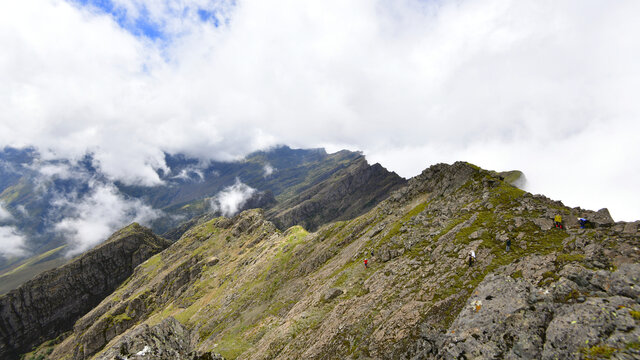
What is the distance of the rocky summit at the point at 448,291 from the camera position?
1991cm

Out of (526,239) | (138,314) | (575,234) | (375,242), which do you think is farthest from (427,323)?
(138,314)

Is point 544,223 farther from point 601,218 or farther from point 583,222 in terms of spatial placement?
point 601,218

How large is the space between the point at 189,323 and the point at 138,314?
93.8m

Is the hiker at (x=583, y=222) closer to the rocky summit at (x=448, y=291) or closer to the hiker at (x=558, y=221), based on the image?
the rocky summit at (x=448, y=291)

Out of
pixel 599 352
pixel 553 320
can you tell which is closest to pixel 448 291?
pixel 553 320

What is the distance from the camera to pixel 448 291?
110ft

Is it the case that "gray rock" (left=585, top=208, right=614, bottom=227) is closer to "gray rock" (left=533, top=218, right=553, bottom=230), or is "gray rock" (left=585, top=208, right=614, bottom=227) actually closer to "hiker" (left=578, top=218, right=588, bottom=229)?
"hiker" (left=578, top=218, right=588, bottom=229)

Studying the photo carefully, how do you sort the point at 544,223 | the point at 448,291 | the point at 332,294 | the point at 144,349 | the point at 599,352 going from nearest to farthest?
1. the point at 599,352
2. the point at 448,291
3. the point at 144,349
4. the point at 544,223
5. the point at 332,294

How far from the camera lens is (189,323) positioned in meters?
107

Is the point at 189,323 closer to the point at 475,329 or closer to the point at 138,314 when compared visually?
the point at 138,314

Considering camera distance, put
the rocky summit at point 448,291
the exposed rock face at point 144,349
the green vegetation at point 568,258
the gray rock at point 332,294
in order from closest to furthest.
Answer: the rocky summit at point 448,291, the green vegetation at point 568,258, the exposed rock face at point 144,349, the gray rock at point 332,294

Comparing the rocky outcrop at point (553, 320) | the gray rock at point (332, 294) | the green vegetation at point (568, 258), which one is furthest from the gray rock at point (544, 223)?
the gray rock at point (332, 294)

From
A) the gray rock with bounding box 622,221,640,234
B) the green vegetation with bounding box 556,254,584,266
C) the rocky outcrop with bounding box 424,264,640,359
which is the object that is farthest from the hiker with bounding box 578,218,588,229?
the rocky outcrop with bounding box 424,264,640,359

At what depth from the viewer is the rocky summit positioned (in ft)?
65.3
